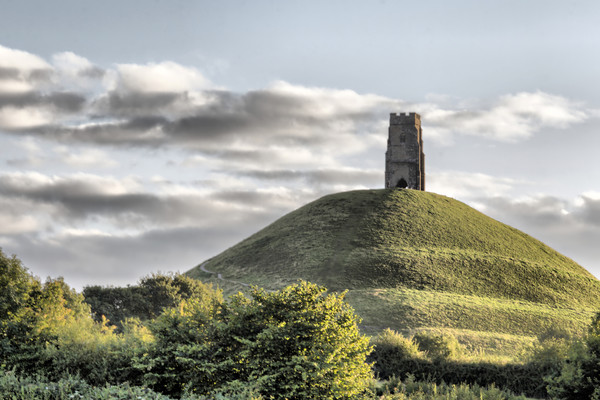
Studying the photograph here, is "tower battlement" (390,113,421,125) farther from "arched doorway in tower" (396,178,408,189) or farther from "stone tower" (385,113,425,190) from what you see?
"arched doorway in tower" (396,178,408,189)

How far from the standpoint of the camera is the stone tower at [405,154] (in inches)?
3595

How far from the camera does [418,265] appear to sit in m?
70.2

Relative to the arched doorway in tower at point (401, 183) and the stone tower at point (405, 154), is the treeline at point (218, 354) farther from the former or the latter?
the arched doorway in tower at point (401, 183)

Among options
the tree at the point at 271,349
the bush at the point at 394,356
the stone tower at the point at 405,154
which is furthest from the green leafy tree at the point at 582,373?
the stone tower at the point at 405,154

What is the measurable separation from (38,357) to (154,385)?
22.8 ft

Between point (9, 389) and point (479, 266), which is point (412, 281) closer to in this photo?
point (479, 266)

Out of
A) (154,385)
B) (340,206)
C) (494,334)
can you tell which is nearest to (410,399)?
(154,385)

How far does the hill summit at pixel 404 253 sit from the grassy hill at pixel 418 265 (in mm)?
151

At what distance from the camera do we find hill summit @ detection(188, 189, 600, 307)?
67875 mm

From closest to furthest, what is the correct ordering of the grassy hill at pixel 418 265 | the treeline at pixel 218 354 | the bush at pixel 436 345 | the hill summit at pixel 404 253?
the treeline at pixel 218 354 → the bush at pixel 436 345 → the grassy hill at pixel 418 265 → the hill summit at pixel 404 253

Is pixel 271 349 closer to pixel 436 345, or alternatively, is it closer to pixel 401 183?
pixel 436 345

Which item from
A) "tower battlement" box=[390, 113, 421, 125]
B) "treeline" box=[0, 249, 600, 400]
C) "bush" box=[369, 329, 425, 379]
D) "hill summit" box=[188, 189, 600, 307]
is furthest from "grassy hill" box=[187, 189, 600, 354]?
"treeline" box=[0, 249, 600, 400]

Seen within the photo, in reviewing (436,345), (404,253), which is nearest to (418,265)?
(404,253)

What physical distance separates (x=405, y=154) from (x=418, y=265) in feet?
85.3
